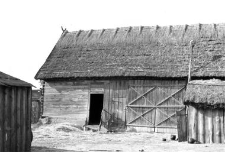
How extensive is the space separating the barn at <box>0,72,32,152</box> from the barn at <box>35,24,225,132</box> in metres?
8.84

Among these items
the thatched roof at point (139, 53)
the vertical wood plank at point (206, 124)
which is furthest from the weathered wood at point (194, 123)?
the thatched roof at point (139, 53)

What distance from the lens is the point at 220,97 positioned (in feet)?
44.0

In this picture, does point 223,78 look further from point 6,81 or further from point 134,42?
point 6,81

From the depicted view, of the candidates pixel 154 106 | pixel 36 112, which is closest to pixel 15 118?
pixel 154 106

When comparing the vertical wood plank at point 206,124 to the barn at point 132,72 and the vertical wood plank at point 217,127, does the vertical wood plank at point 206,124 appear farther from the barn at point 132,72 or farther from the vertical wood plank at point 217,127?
the barn at point 132,72

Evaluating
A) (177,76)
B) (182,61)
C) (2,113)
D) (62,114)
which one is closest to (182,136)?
(177,76)

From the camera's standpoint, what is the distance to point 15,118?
33.9ft

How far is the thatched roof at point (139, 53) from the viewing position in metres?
18.9

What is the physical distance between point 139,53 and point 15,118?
1157 cm

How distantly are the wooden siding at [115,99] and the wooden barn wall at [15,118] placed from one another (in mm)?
9071

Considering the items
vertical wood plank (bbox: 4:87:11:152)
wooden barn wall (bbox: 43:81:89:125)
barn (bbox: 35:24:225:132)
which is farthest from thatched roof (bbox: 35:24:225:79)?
vertical wood plank (bbox: 4:87:11:152)

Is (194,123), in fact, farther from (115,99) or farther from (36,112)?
(36,112)

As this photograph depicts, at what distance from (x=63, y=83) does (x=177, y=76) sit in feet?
23.4

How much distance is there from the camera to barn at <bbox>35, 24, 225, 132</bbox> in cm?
1877
